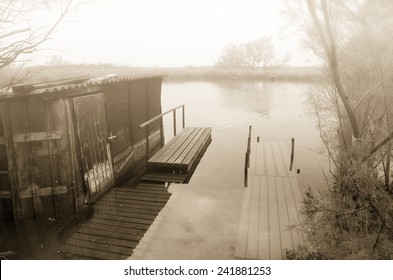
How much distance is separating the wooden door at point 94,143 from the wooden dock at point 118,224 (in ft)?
1.46

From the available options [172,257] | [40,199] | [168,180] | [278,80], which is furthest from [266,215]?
[278,80]

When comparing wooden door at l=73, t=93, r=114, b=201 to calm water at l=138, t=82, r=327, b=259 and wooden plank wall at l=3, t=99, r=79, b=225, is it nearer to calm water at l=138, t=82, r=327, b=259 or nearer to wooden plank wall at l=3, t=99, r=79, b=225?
wooden plank wall at l=3, t=99, r=79, b=225

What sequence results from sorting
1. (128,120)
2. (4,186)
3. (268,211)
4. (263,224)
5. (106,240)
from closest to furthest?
(106,240)
(263,224)
(4,186)
(268,211)
(128,120)

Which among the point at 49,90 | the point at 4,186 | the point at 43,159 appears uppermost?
the point at 49,90

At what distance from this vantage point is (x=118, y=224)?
280 inches

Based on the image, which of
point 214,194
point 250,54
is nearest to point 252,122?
point 214,194

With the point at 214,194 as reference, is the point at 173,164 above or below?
above

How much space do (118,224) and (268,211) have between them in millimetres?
3584

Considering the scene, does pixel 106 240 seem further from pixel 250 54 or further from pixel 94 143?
pixel 250 54

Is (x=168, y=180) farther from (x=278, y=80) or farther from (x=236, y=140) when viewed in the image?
(x=278, y=80)

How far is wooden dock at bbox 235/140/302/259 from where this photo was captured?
239 inches

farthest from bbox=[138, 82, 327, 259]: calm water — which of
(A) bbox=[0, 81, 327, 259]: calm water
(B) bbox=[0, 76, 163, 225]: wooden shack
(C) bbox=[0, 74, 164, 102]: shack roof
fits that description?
(C) bbox=[0, 74, 164, 102]: shack roof

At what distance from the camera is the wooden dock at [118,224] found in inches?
240
